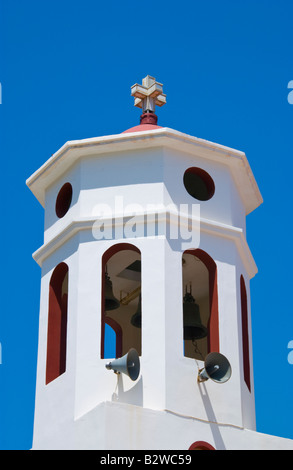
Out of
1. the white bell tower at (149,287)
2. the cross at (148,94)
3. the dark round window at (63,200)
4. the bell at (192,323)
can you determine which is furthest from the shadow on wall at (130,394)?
the cross at (148,94)

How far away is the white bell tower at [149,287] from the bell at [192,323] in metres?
0.02

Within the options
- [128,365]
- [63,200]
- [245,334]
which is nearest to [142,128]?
[63,200]

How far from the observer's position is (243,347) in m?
20.1

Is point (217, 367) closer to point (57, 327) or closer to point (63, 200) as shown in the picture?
point (57, 327)

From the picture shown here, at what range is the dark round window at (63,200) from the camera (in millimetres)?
20797

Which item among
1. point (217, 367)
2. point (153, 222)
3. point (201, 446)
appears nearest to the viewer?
point (201, 446)

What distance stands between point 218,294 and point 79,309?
2310mm

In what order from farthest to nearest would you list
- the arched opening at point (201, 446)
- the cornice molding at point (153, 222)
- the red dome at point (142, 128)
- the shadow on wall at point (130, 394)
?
the red dome at point (142, 128) < the cornice molding at point (153, 222) < the shadow on wall at point (130, 394) < the arched opening at point (201, 446)

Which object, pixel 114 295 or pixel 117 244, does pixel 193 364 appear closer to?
pixel 117 244

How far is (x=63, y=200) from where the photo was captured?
2097 centimetres

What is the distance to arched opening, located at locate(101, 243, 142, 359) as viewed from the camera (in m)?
21.1

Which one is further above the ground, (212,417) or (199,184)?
(199,184)

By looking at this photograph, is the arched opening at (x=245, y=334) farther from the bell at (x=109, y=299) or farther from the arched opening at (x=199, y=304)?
the bell at (x=109, y=299)

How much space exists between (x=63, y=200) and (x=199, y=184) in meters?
2.39
